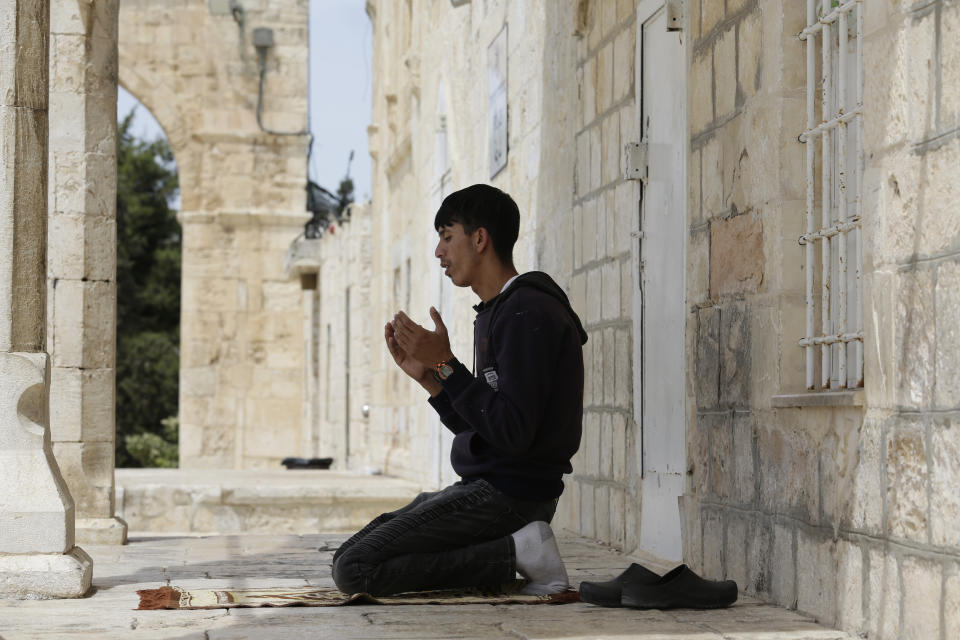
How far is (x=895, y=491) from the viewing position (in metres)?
3.69

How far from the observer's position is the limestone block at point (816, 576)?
4.05 meters

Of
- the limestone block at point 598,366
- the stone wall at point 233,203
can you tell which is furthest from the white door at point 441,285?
the stone wall at point 233,203

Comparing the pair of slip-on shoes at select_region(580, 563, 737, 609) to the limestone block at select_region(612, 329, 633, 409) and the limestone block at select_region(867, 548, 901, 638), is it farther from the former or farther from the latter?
the limestone block at select_region(612, 329, 633, 409)

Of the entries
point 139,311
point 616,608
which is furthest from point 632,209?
point 139,311

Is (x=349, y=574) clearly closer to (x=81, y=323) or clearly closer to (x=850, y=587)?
(x=850, y=587)

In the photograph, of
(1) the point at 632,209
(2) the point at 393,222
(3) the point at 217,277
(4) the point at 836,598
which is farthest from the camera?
(3) the point at 217,277

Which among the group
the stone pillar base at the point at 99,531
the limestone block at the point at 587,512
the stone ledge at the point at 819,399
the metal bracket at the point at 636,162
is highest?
the metal bracket at the point at 636,162

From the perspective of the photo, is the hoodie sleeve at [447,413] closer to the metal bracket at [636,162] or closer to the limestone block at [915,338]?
the limestone block at [915,338]

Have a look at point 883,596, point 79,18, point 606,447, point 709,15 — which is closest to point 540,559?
point 883,596

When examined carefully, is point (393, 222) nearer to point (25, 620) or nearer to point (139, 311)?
point (25, 620)

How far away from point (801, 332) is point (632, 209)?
199 centimetres

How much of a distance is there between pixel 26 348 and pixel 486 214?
65.4 inches

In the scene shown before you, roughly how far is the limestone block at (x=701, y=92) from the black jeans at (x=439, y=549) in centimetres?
163

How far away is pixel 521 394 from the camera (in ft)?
14.6
